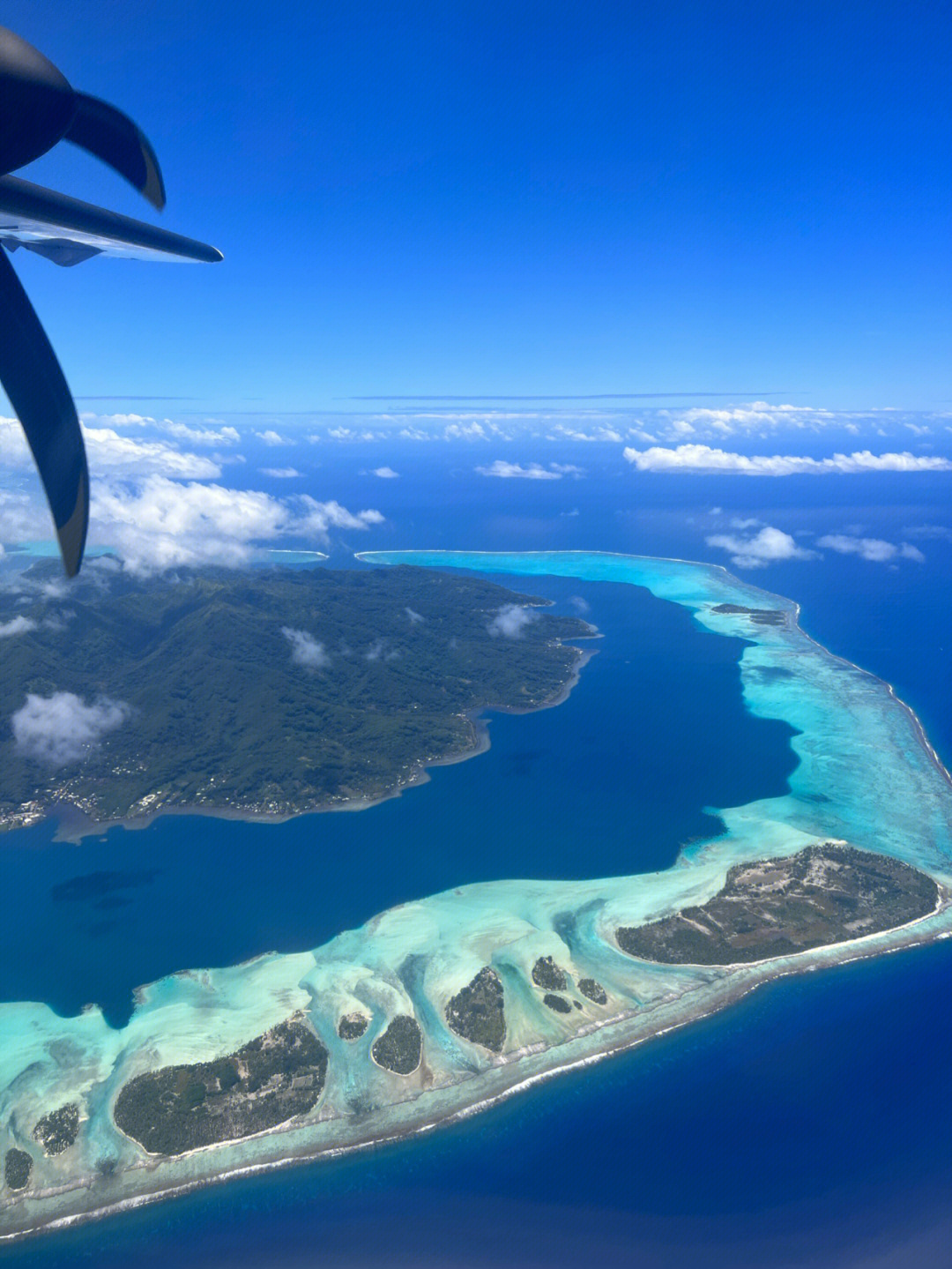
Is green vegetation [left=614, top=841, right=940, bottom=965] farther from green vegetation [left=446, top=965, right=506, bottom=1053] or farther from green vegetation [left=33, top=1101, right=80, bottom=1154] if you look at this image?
green vegetation [left=33, top=1101, right=80, bottom=1154]

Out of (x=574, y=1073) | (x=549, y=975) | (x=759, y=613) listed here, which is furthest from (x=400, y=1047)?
(x=759, y=613)

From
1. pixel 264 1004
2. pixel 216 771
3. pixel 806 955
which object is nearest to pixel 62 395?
pixel 264 1004

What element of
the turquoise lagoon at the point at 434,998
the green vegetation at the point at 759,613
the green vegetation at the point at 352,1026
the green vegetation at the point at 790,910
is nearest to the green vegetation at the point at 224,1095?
the turquoise lagoon at the point at 434,998

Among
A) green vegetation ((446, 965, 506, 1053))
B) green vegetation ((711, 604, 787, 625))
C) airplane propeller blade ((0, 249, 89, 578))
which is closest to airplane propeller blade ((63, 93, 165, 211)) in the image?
airplane propeller blade ((0, 249, 89, 578))

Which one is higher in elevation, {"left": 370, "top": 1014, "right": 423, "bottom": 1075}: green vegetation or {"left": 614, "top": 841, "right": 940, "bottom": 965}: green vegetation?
{"left": 614, "top": 841, "right": 940, "bottom": 965}: green vegetation

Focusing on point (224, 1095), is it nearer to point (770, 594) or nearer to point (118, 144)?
point (118, 144)
